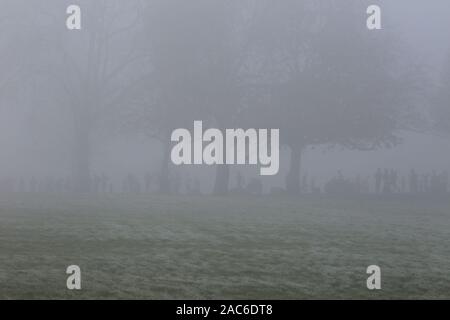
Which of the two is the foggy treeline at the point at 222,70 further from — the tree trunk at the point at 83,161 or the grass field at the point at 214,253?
the grass field at the point at 214,253

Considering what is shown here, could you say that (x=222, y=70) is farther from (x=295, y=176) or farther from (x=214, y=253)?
(x=214, y=253)

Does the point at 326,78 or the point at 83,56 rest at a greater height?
the point at 83,56

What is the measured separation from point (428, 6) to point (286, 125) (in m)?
43.4

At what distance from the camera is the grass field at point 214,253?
9.29m

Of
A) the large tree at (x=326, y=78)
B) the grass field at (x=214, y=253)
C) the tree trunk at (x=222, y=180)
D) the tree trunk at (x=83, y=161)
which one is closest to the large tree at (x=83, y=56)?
the tree trunk at (x=83, y=161)

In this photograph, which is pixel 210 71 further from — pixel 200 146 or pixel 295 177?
pixel 295 177

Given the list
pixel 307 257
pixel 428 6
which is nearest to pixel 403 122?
pixel 307 257

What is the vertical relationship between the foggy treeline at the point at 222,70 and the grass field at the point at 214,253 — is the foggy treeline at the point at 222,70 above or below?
above

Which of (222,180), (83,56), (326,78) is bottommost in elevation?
(222,180)

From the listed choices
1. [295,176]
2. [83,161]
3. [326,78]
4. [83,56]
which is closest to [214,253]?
[326,78]

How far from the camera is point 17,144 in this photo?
57.9m

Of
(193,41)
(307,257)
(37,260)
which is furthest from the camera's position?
(193,41)

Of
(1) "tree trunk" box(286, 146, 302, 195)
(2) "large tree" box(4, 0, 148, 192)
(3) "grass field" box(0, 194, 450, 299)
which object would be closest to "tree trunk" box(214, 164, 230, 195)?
(1) "tree trunk" box(286, 146, 302, 195)

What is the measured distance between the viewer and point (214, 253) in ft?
41.2
